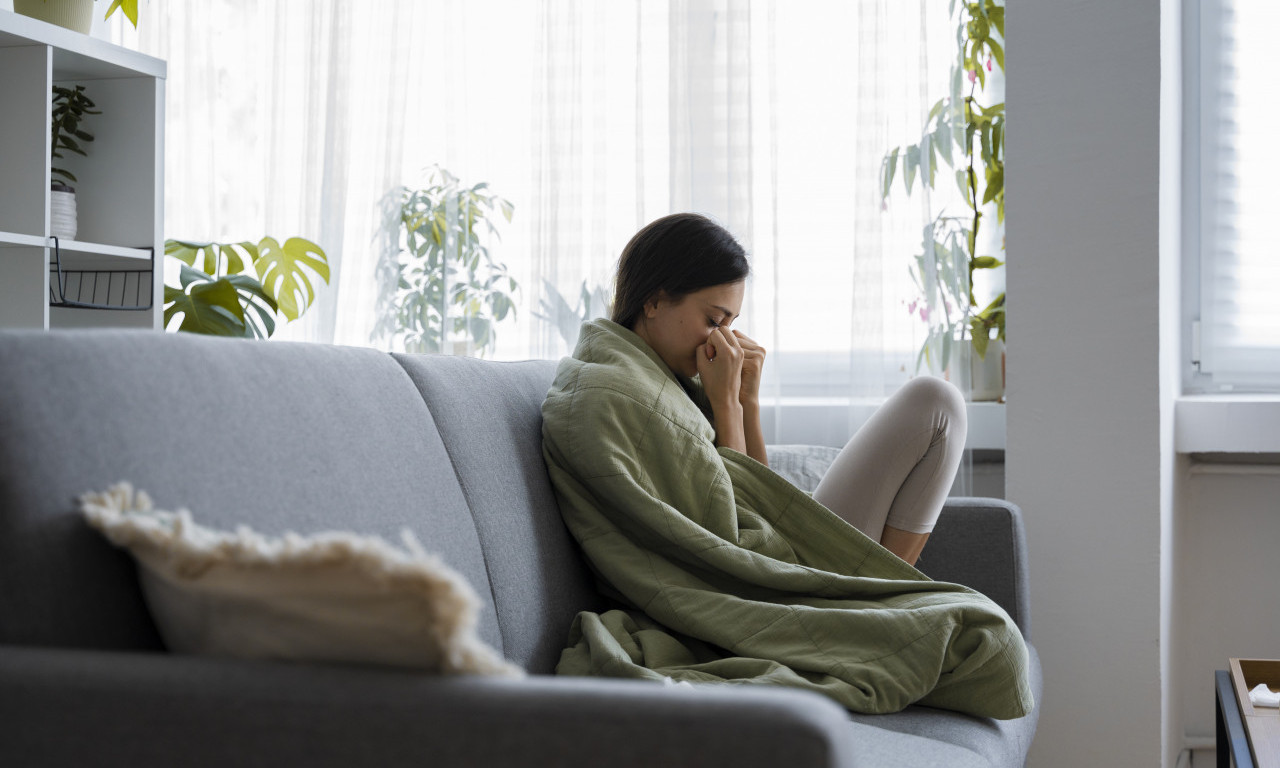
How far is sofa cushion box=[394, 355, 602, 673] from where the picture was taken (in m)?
1.37

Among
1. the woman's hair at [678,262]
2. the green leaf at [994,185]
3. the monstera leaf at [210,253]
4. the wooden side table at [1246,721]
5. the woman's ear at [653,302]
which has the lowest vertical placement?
the wooden side table at [1246,721]

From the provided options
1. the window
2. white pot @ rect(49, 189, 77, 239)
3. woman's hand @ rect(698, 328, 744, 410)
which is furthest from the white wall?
white pot @ rect(49, 189, 77, 239)

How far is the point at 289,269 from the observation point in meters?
2.77

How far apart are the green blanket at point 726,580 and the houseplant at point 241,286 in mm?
1116

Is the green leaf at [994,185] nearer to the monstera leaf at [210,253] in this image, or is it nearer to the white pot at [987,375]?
the white pot at [987,375]

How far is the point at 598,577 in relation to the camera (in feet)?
5.35

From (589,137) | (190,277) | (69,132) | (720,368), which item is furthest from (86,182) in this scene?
(720,368)

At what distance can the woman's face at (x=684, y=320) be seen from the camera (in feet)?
6.02

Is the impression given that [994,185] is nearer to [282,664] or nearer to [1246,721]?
[1246,721]

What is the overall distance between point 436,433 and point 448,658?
0.72 metres

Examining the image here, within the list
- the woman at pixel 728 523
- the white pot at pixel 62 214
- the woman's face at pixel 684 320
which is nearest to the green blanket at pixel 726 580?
the woman at pixel 728 523

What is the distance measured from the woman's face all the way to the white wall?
0.67 meters

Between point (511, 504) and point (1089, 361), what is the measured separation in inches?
48.6

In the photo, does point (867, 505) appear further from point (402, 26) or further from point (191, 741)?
point (402, 26)
